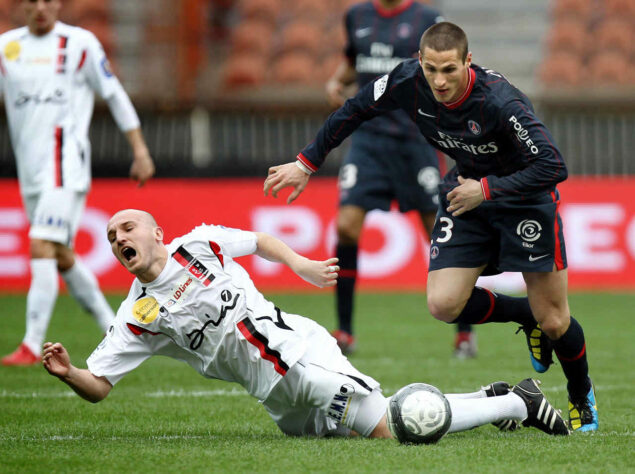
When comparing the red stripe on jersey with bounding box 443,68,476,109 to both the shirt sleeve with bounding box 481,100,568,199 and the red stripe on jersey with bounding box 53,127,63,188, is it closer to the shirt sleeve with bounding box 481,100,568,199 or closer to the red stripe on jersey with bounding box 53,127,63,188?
the shirt sleeve with bounding box 481,100,568,199

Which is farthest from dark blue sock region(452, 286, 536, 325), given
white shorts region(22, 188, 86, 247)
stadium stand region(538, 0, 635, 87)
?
stadium stand region(538, 0, 635, 87)

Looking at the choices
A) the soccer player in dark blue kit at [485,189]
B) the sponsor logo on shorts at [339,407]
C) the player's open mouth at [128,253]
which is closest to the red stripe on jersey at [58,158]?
the soccer player in dark blue kit at [485,189]

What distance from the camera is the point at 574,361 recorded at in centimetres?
452

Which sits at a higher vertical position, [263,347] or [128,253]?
[128,253]

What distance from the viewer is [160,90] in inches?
565

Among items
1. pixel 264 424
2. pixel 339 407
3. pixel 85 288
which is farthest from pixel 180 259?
pixel 85 288

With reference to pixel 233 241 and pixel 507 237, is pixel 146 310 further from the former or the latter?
pixel 507 237

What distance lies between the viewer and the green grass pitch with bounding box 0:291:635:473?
11.7 ft

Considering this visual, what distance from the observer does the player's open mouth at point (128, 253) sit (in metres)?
4.02

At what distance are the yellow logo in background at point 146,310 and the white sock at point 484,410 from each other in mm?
1212

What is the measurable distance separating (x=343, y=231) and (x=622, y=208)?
552 cm

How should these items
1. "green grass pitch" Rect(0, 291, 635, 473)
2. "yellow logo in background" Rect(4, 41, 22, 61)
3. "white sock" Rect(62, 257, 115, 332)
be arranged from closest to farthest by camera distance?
1. "green grass pitch" Rect(0, 291, 635, 473)
2. "yellow logo in background" Rect(4, 41, 22, 61)
3. "white sock" Rect(62, 257, 115, 332)

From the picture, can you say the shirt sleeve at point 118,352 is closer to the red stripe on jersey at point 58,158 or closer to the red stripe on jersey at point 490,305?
the red stripe on jersey at point 490,305

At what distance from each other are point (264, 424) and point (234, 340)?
74 cm
